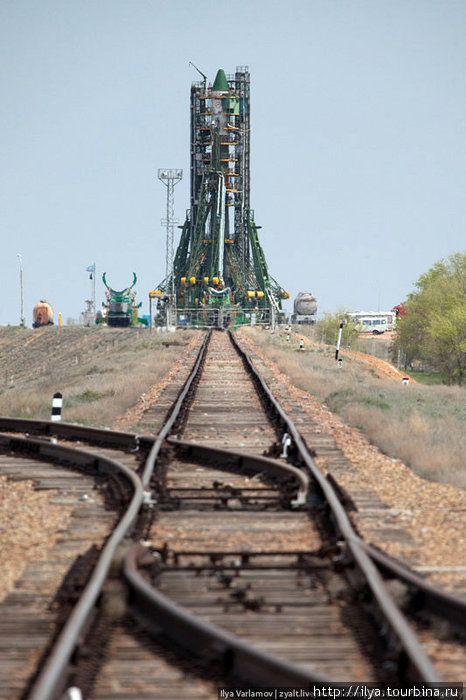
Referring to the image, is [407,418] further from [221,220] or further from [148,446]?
[221,220]

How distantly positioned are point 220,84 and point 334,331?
3000 cm

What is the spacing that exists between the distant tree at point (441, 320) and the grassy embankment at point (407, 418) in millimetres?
23994

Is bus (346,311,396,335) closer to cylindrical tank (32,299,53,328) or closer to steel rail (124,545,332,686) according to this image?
cylindrical tank (32,299,53,328)

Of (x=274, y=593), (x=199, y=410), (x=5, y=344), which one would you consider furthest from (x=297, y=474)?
(x=5, y=344)

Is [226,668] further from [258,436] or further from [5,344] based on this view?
[5,344]

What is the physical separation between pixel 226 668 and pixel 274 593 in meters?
1.27

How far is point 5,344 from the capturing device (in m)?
86.8

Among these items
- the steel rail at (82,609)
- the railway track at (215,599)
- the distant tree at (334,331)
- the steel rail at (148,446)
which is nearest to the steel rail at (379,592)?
the railway track at (215,599)

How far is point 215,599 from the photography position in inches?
228

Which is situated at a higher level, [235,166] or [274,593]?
[235,166]

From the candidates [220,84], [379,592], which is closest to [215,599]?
[379,592]

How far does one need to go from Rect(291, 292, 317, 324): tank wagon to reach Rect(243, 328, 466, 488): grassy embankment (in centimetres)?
7699

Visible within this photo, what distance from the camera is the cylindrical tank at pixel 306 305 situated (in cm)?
10519

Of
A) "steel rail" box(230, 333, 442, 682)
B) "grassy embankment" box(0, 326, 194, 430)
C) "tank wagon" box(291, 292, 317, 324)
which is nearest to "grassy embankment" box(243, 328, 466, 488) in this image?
"steel rail" box(230, 333, 442, 682)
